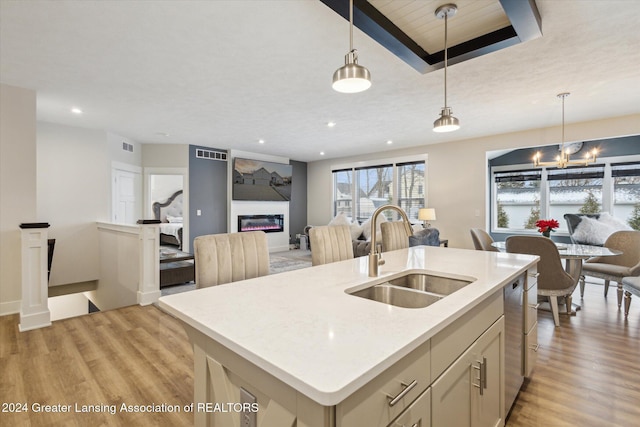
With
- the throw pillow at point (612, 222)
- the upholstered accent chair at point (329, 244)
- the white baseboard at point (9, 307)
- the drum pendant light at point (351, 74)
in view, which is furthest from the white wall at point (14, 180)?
the throw pillow at point (612, 222)

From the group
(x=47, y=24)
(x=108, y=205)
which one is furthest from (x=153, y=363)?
(x=108, y=205)

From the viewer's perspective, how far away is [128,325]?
120 inches

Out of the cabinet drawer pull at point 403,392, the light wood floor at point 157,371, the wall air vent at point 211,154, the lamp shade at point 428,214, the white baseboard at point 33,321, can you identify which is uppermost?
the wall air vent at point 211,154

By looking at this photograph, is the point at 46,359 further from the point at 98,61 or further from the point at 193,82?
the point at 193,82

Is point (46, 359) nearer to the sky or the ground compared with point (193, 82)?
nearer to the ground

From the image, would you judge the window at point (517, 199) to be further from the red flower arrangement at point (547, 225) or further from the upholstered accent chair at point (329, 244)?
the upholstered accent chair at point (329, 244)

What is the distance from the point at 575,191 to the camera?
615cm

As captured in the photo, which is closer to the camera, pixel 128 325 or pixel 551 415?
pixel 551 415

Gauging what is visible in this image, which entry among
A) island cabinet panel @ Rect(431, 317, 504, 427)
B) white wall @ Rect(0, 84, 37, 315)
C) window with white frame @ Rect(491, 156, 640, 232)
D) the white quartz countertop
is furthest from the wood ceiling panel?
window with white frame @ Rect(491, 156, 640, 232)

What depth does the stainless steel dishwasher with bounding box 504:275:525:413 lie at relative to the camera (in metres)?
1.64

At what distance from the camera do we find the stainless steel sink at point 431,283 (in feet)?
5.42

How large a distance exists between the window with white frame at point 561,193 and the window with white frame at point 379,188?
1.87 metres

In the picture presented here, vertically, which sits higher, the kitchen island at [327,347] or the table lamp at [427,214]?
the table lamp at [427,214]

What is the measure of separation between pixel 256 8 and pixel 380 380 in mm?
2318
